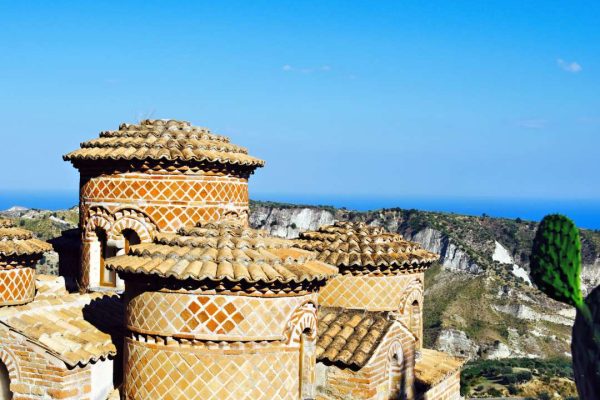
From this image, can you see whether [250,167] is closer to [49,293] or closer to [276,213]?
[49,293]

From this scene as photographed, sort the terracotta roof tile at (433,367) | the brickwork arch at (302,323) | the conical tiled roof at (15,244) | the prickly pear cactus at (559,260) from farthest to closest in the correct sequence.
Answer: the terracotta roof tile at (433,367) < the conical tiled roof at (15,244) < the brickwork arch at (302,323) < the prickly pear cactus at (559,260)

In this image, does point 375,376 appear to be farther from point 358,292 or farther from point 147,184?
point 147,184

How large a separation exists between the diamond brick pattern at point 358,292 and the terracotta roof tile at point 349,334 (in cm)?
90

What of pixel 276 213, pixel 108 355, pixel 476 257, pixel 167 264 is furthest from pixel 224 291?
pixel 276 213

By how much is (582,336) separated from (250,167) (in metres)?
9.35

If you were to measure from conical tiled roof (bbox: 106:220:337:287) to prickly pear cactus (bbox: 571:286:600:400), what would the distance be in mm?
4406

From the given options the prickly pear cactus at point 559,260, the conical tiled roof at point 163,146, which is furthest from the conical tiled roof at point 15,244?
the prickly pear cactus at point 559,260

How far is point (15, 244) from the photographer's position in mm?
12227

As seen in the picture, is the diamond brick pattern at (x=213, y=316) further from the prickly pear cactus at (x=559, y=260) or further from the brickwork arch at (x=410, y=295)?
the brickwork arch at (x=410, y=295)

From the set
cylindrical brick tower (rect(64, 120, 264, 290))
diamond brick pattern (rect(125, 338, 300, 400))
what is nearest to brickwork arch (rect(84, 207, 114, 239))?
Result: cylindrical brick tower (rect(64, 120, 264, 290))

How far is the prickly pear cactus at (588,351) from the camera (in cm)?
520

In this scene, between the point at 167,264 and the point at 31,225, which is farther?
the point at 31,225

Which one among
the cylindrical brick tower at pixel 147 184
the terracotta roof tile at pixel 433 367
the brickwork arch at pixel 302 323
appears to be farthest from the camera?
the terracotta roof tile at pixel 433 367

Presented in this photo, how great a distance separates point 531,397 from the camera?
39844 mm
